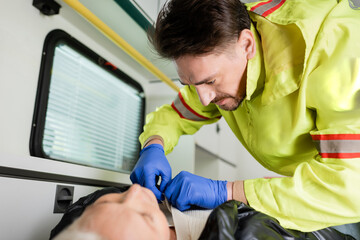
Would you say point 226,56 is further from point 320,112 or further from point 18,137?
point 18,137

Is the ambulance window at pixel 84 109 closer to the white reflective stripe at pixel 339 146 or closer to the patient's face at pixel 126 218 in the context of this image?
the patient's face at pixel 126 218

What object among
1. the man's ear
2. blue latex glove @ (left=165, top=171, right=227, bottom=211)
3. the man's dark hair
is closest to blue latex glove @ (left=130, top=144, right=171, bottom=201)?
blue latex glove @ (left=165, top=171, right=227, bottom=211)

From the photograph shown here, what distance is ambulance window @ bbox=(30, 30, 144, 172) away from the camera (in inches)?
55.6

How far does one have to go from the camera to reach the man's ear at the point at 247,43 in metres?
1.08

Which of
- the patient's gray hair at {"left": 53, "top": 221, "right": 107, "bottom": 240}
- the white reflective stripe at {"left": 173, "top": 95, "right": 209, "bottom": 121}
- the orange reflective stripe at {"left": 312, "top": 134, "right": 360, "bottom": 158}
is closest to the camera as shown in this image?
the patient's gray hair at {"left": 53, "top": 221, "right": 107, "bottom": 240}

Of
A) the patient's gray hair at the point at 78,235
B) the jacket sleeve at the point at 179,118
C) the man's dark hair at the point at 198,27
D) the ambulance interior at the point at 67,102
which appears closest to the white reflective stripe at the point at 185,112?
the jacket sleeve at the point at 179,118

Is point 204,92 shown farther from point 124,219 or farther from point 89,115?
point 89,115

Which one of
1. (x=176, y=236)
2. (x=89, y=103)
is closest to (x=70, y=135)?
(x=89, y=103)

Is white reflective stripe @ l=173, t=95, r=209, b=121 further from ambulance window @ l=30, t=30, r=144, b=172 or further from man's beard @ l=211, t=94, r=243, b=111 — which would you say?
ambulance window @ l=30, t=30, r=144, b=172

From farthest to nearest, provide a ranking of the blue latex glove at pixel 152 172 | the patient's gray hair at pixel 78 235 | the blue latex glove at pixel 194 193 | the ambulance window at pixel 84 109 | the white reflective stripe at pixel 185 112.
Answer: the white reflective stripe at pixel 185 112, the ambulance window at pixel 84 109, the blue latex glove at pixel 152 172, the blue latex glove at pixel 194 193, the patient's gray hair at pixel 78 235

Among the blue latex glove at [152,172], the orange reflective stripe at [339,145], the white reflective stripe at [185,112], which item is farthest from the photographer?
the white reflective stripe at [185,112]

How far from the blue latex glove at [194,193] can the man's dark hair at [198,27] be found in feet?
1.41

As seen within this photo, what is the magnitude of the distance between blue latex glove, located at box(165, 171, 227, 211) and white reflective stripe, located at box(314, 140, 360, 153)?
0.33m

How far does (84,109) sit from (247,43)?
3.30 feet
